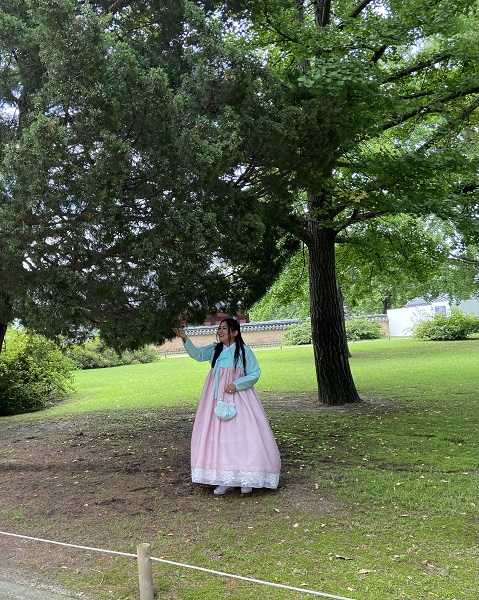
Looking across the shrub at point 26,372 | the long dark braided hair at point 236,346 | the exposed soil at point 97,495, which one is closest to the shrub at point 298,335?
the shrub at point 26,372

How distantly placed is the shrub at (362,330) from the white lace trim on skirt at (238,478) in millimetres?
30217

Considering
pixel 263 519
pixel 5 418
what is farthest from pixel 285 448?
pixel 5 418

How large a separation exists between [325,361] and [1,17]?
308 inches

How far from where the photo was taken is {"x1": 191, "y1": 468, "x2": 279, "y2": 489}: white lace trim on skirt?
530 cm

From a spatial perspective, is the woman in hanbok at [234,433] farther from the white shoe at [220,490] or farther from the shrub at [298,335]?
the shrub at [298,335]

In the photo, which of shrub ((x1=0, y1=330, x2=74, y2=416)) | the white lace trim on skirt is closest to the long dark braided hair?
the white lace trim on skirt

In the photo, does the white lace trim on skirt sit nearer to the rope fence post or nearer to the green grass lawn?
the green grass lawn

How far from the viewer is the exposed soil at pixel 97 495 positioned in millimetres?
4312

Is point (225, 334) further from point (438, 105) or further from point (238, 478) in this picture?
point (438, 105)

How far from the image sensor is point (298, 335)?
115ft

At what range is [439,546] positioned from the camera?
156 inches

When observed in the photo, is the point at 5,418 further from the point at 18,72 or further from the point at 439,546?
the point at 439,546

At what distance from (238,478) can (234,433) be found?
0.42 metres

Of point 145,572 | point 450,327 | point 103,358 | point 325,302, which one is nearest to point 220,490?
point 145,572
